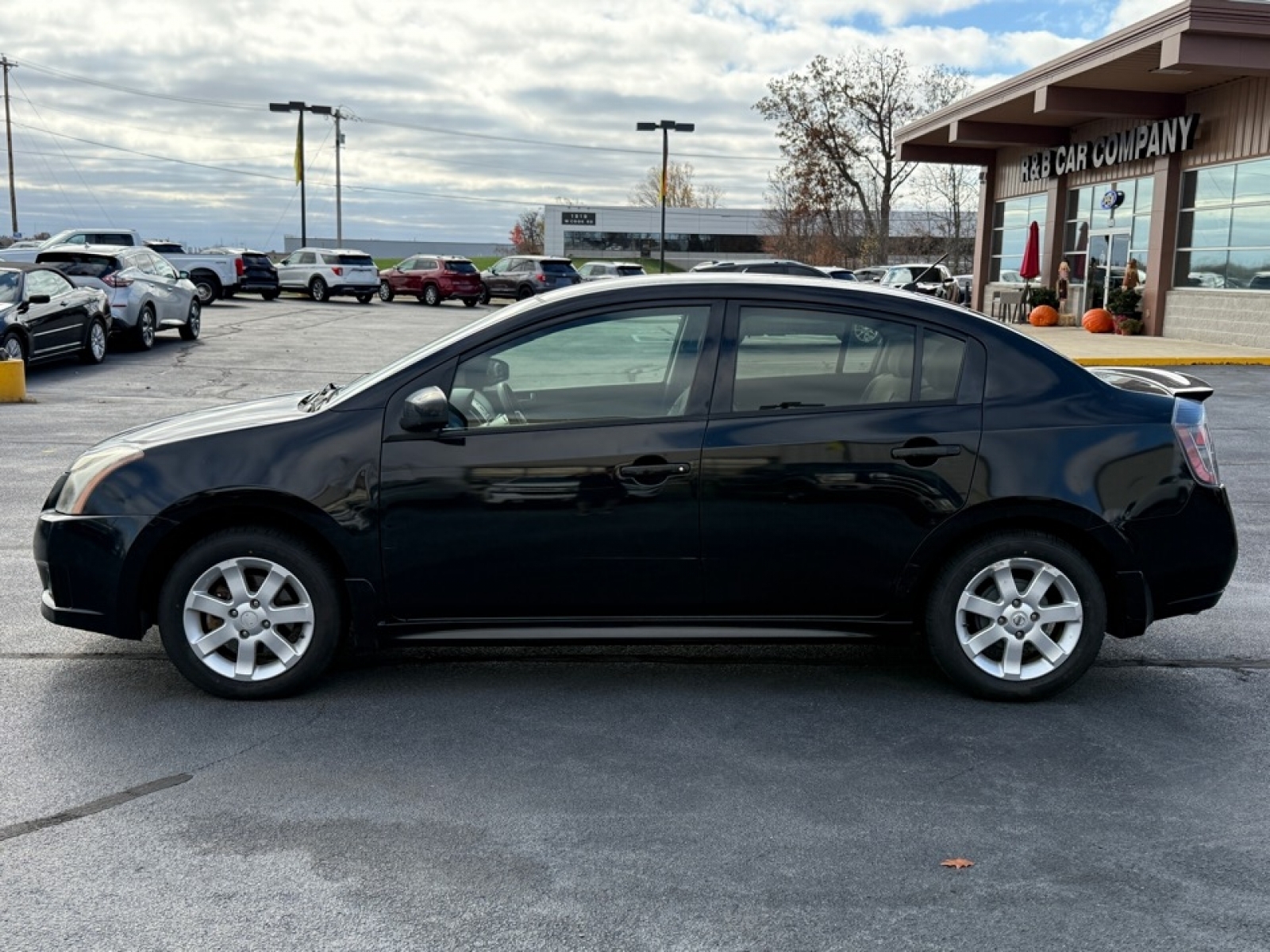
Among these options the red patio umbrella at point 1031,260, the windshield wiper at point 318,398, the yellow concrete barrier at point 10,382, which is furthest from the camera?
the red patio umbrella at point 1031,260

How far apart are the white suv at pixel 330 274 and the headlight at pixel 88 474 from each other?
38102mm

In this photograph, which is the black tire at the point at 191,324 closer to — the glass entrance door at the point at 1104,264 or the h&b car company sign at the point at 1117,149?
the h&b car company sign at the point at 1117,149

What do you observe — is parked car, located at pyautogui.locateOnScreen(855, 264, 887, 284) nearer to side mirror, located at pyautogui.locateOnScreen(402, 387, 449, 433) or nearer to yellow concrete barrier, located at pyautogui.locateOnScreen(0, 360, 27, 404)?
yellow concrete barrier, located at pyautogui.locateOnScreen(0, 360, 27, 404)

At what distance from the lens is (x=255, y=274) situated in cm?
4025

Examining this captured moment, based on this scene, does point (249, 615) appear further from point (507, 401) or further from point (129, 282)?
point (129, 282)

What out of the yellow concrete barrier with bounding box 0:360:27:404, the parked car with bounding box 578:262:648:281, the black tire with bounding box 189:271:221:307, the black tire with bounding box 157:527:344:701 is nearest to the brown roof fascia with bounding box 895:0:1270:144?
the parked car with bounding box 578:262:648:281

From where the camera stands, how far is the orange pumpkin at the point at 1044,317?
3064cm

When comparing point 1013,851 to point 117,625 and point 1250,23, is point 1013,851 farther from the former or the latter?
point 1250,23

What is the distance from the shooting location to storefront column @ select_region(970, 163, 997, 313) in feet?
121

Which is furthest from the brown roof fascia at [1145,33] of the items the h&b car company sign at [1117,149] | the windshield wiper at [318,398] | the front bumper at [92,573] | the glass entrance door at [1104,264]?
the front bumper at [92,573]

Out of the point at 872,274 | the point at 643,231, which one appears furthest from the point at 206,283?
the point at 643,231

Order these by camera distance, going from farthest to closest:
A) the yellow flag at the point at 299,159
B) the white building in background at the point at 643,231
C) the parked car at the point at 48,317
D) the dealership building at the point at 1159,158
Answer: the white building in background at the point at 643,231 < the yellow flag at the point at 299,159 < the dealership building at the point at 1159,158 < the parked car at the point at 48,317

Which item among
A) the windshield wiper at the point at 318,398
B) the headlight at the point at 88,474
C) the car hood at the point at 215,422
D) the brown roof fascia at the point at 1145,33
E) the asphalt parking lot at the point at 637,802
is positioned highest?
the brown roof fascia at the point at 1145,33

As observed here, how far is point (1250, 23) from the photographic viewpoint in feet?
68.1
